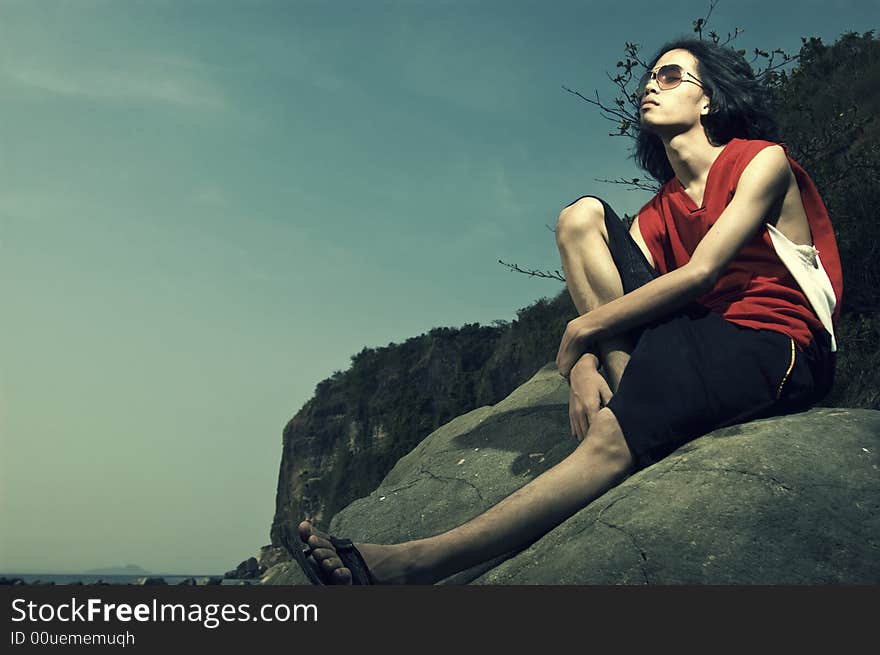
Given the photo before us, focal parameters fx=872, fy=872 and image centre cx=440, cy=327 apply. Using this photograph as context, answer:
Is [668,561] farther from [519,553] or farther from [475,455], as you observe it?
[475,455]

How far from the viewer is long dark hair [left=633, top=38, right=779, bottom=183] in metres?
3.40

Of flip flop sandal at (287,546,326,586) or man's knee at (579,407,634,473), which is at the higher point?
man's knee at (579,407,634,473)

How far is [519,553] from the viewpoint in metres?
2.88

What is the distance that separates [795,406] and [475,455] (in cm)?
159

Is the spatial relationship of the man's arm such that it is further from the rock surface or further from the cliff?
the cliff

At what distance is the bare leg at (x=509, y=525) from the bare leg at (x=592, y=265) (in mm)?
269

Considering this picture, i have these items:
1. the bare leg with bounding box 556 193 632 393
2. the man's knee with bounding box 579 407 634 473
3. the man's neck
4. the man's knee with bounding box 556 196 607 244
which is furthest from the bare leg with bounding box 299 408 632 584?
the man's neck

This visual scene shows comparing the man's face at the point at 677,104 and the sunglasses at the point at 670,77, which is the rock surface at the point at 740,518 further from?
the sunglasses at the point at 670,77

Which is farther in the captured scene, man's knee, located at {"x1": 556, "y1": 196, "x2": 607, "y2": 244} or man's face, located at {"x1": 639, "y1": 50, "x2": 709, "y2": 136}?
man's face, located at {"x1": 639, "y1": 50, "x2": 709, "y2": 136}

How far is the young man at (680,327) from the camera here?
2.76 m

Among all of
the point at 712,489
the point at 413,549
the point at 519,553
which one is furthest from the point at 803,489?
the point at 413,549

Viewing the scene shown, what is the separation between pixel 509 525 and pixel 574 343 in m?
0.70

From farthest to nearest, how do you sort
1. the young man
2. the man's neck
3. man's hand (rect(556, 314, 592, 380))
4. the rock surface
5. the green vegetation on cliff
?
the green vegetation on cliff, the man's neck, man's hand (rect(556, 314, 592, 380)), the young man, the rock surface

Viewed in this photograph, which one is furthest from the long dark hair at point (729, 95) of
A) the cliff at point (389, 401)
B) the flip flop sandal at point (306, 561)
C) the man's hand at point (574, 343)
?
the cliff at point (389, 401)
